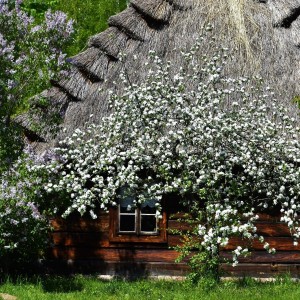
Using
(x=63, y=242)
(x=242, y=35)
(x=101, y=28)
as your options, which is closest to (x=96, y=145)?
(x=63, y=242)

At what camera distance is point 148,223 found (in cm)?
1456

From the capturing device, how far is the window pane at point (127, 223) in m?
14.6

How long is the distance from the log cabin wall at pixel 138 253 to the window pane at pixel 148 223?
10.6 inches

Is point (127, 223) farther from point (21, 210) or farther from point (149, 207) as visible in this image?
point (21, 210)

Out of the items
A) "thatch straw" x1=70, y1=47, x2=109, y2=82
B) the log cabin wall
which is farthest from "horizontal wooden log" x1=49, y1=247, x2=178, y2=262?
"thatch straw" x1=70, y1=47, x2=109, y2=82

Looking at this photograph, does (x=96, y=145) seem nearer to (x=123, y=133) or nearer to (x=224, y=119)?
(x=123, y=133)

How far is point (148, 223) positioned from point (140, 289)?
200 centimetres

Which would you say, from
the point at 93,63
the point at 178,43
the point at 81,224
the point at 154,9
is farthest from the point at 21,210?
the point at 154,9

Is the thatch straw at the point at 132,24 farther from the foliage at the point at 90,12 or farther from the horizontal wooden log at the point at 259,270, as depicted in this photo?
the foliage at the point at 90,12

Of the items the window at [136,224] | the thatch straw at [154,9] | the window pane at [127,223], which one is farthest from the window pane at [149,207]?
the thatch straw at [154,9]

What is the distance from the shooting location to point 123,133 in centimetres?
1263

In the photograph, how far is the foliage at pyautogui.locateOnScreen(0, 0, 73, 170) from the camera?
13.2m

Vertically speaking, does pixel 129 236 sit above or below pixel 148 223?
below

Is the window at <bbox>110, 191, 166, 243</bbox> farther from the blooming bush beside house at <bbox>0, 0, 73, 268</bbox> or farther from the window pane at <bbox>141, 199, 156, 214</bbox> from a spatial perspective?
the blooming bush beside house at <bbox>0, 0, 73, 268</bbox>
